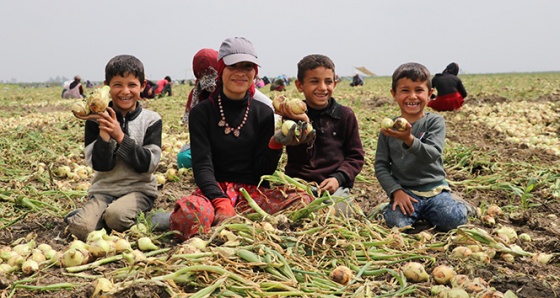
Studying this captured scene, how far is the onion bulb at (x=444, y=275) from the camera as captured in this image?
7.09ft

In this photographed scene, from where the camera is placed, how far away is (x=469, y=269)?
88.0 inches

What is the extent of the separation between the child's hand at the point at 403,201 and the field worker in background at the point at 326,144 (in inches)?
13.1

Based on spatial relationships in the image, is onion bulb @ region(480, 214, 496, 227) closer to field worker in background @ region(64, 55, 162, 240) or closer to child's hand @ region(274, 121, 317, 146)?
child's hand @ region(274, 121, 317, 146)

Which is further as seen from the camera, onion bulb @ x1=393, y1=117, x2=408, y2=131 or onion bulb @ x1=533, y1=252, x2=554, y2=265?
onion bulb @ x1=393, y1=117, x2=408, y2=131

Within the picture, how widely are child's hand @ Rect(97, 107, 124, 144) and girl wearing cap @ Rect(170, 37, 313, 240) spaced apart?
434mm

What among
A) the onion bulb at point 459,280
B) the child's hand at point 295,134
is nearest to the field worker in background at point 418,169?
the child's hand at point 295,134

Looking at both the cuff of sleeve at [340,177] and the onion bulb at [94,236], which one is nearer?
the onion bulb at [94,236]

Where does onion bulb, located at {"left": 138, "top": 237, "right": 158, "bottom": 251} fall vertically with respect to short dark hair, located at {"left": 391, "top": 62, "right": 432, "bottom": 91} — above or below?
below

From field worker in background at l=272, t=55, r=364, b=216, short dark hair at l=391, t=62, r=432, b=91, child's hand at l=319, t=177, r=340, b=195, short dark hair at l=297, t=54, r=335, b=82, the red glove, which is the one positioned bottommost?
the red glove

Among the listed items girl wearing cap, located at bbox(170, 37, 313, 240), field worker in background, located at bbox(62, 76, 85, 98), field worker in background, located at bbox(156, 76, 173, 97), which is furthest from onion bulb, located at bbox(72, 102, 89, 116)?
field worker in background, located at bbox(62, 76, 85, 98)

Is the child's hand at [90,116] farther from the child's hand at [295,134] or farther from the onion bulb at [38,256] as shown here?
the child's hand at [295,134]

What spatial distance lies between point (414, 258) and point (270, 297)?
0.81m

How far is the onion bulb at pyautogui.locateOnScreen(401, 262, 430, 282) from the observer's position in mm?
2203

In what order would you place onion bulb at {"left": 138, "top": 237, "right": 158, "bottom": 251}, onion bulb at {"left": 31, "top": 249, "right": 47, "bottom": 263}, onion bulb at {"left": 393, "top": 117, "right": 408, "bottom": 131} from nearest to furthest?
onion bulb at {"left": 31, "top": 249, "right": 47, "bottom": 263}, onion bulb at {"left": 138, "top": 237, "right": 158, "bottom": 251}, onion bulb at {"left": 393, "top": 117, "right": 408, "bottom": 131}
